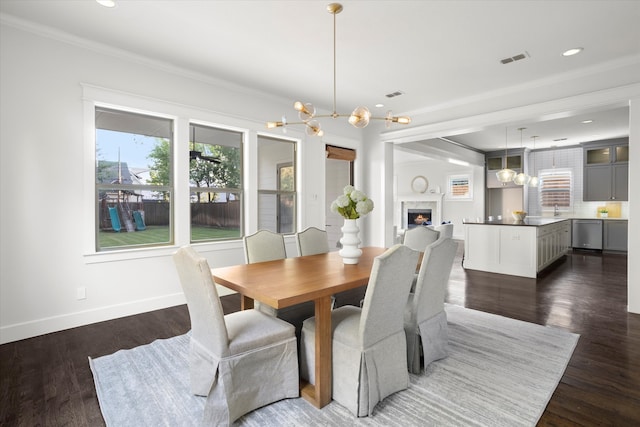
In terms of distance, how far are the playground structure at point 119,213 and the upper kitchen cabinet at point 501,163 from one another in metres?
9.15

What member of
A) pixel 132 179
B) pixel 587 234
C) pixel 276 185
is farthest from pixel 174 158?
pixel 587 234

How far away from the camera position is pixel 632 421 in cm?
186

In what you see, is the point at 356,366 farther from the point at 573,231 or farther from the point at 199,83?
the point at 573,231

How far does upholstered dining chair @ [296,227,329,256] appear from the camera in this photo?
141 inches

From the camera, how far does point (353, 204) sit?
271 cm

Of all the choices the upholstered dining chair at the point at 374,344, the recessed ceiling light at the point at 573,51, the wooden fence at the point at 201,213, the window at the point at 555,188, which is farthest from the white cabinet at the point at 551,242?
the wooden fence at the point at 201,213

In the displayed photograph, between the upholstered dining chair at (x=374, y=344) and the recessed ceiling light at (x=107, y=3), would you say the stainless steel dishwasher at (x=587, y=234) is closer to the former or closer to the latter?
the upholstered dining chair at (x=374, y=344)

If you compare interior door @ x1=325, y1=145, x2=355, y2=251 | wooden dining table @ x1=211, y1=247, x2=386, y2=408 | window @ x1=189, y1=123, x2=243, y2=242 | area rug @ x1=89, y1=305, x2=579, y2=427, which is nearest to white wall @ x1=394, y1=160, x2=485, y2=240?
interior door @ x1=325, y1=145, x2=355, y2=251

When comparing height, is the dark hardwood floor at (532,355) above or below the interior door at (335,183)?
below

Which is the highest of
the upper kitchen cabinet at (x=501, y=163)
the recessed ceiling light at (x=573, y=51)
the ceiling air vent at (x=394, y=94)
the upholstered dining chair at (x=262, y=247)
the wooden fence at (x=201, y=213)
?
the ceiling air vent at (x=394, y=94)

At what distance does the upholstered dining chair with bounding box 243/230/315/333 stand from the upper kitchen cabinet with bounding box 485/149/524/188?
8.23m

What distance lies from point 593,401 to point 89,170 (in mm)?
4488

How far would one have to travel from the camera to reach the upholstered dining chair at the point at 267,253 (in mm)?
2695

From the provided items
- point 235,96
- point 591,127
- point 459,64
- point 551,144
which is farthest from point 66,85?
point 551,144
